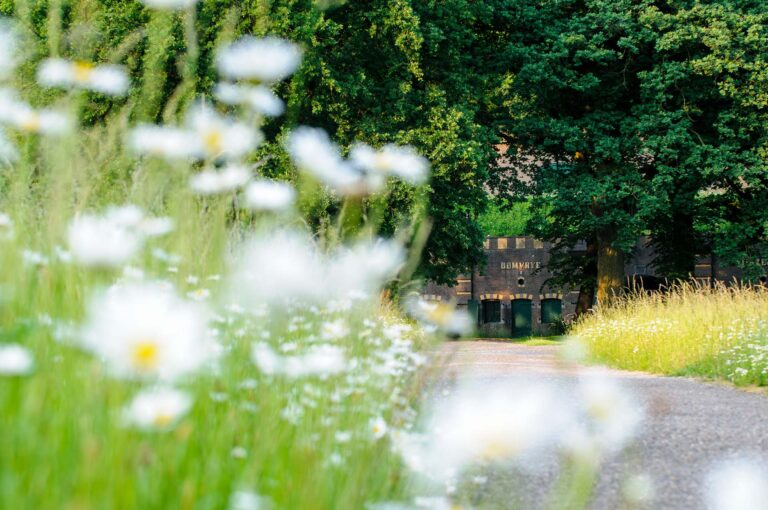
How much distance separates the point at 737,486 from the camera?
194cm

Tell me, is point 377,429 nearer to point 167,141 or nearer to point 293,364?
point 293,364

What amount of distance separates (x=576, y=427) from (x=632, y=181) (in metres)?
14.5

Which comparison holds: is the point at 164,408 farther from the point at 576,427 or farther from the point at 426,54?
the point at 426,54

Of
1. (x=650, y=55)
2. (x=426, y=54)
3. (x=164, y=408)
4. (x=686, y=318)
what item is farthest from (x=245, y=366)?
(x=650, y=55)

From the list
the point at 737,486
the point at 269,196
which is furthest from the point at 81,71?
the point at 737,486

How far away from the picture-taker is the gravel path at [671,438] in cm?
416

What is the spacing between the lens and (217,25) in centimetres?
1552

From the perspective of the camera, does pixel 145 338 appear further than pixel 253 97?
No

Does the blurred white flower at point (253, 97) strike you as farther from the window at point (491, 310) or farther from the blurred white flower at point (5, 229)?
the window at point (491, 310)

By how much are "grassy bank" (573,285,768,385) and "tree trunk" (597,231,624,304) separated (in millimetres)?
6742

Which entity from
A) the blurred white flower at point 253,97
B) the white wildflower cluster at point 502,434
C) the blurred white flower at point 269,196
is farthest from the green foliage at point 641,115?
the blurred white flower at point 269,196

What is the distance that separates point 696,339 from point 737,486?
9120mm

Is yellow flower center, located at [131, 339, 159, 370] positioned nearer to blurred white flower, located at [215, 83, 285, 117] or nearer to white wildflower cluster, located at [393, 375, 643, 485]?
white wildflower cluster, located at [393, 375, 643, 485]

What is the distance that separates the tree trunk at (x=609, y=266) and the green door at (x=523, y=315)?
7.44m
